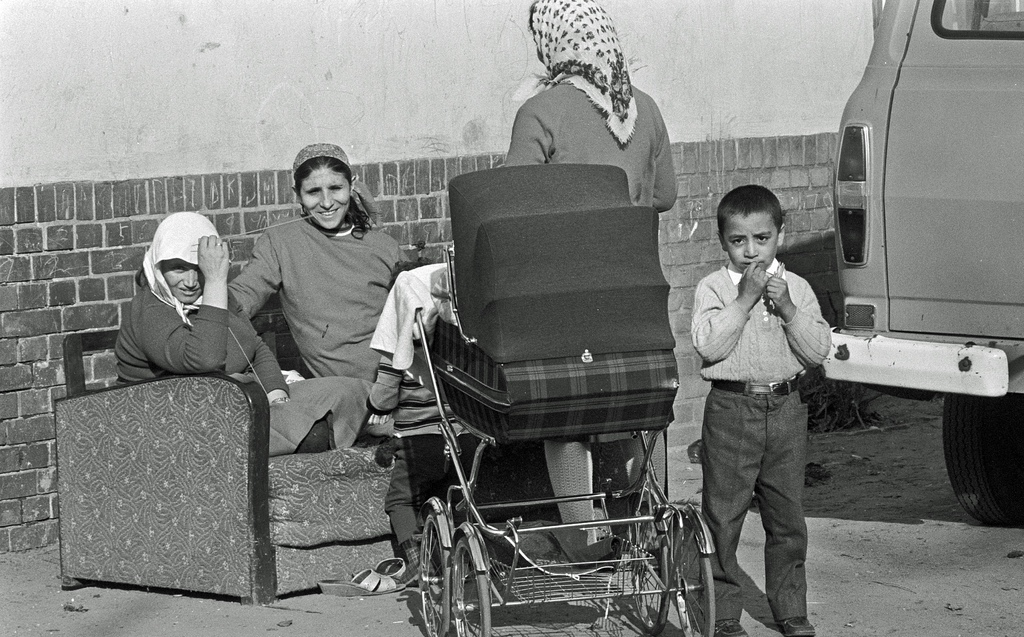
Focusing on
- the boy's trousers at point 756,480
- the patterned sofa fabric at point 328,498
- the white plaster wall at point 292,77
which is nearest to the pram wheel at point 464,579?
the patterned sofa fabric at point 328,498

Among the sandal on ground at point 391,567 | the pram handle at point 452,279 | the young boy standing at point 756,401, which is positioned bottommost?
the sandal on ground at point 391,567

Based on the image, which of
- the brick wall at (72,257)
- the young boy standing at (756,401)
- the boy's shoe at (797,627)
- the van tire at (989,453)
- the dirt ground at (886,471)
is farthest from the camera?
the dirt ground at (886,471)

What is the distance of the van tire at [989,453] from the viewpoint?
630cm

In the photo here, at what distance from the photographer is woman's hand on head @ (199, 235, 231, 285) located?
17.7ft

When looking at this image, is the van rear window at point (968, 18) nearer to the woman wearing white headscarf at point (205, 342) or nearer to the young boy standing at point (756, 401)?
the young boy standing at point (756, 401)

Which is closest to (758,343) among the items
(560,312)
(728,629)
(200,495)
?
(560,312)

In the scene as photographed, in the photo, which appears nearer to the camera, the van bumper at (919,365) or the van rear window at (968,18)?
the van bumper at (919,365)

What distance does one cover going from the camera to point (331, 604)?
213 inches

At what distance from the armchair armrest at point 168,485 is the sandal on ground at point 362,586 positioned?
24 cm

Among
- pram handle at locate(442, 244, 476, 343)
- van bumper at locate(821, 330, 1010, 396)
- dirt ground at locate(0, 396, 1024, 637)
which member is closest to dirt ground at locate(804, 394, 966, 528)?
dirt ground at locate(0, 396, 1024, 637)

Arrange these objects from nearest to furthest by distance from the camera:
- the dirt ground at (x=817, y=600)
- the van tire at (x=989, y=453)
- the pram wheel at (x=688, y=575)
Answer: the pram wheel at (x=688, y=575), the dirt ground at (x=817, y=600), the van tire at (x=989, y=453)

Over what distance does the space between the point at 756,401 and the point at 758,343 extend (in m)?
0.19

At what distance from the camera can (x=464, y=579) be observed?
466 centimetres

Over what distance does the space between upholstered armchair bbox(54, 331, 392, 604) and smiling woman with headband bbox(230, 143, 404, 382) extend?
60 centimetres
